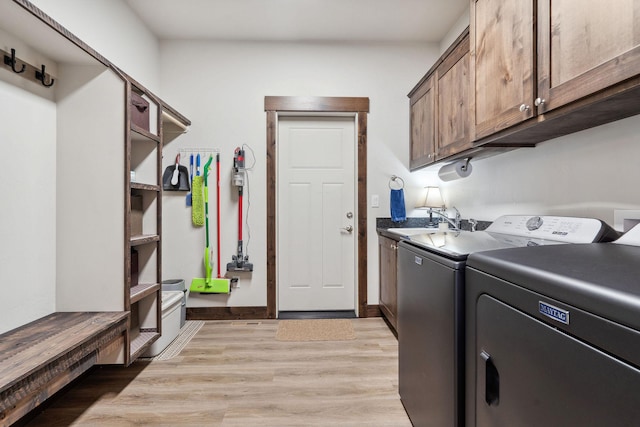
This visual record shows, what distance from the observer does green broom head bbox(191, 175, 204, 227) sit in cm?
296

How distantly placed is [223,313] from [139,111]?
1922 mm

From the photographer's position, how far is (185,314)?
293cm

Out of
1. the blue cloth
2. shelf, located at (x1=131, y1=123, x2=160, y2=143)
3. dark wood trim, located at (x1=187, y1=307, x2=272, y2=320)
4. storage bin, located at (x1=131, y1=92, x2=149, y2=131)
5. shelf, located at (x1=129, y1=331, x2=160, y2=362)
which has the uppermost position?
storage bin, located at (x1=131, y1=92, x2=149, y2=131)

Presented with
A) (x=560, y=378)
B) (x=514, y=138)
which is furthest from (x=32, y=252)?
(x=514, y=138)

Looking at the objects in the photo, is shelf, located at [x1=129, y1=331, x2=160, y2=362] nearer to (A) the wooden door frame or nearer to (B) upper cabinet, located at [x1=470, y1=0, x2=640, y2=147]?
(A) the wooden door frame

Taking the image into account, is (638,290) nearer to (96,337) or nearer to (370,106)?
(96,337)

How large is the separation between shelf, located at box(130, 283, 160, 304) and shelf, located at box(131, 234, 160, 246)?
289mm

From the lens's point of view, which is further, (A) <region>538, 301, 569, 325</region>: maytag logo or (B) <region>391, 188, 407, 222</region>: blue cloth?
(B) <region>391, 188, 407, 222</region>: blue cloth

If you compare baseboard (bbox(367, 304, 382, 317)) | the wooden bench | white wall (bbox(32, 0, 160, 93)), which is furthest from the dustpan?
baseboard (bbox(367, 304, 382, 317))

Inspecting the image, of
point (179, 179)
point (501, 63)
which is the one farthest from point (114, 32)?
point (501, 63)

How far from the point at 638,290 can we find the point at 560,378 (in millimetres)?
256

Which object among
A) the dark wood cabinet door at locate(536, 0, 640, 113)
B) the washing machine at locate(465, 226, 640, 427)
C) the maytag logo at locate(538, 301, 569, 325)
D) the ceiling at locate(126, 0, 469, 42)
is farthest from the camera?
the ceiling at locate(126, 0, 469, 42)

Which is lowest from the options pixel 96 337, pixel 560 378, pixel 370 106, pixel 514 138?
pixel 96 337

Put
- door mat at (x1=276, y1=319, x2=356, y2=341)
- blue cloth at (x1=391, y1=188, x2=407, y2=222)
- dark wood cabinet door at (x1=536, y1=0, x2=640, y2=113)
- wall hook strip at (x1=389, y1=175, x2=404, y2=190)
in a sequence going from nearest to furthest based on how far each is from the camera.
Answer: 1. dark wood cabinet door at (x1=536, y1=0, x2=640, y2=113)
2. door mat at (x1=276, y1=319, x2=356, y2=341)
3. blue cloth at (x1=391, y1=188, x2=407, y2=222)
4. wall hook strip at (x1=389, y1=175, x2=404, y2=190)
